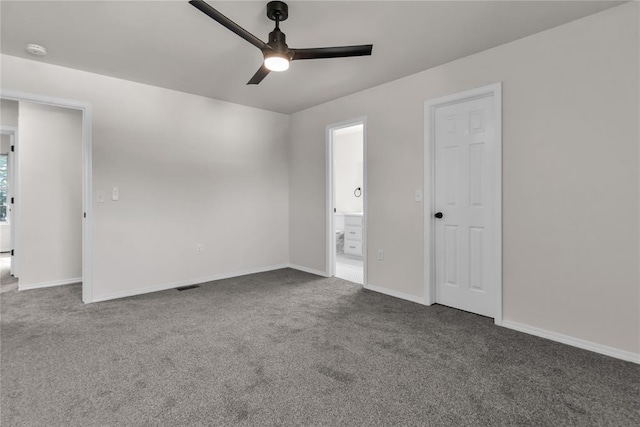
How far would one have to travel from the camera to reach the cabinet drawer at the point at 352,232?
5.99 metres

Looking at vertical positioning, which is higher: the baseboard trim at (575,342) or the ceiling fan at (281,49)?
the ceiling fan at (281,49)

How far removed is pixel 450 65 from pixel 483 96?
1.52ft

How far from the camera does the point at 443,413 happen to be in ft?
5.49

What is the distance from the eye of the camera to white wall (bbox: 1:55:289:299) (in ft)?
11.5

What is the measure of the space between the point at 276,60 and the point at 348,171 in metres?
4.72

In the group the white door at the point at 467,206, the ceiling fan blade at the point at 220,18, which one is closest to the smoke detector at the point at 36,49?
the ceiling fan blade at the point at 220,18

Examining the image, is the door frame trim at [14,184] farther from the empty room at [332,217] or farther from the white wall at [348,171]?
the white wall at [348,171]

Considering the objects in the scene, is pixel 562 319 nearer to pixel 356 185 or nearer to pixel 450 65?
pixel 450 65

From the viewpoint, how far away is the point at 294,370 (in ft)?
6.87

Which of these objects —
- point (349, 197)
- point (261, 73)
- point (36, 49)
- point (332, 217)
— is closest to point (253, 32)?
point (261, 73)

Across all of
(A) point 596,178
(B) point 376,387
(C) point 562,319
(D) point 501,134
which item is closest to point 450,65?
(D) point 501,134

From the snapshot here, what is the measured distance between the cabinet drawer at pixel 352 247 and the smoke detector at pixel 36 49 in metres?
4.87

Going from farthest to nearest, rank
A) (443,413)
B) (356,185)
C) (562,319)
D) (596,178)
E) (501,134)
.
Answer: (356,185) → (501,134) → (562,319) → (596,178) → (443,413)

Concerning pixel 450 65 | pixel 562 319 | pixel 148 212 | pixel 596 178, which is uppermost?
pixel 450 65
